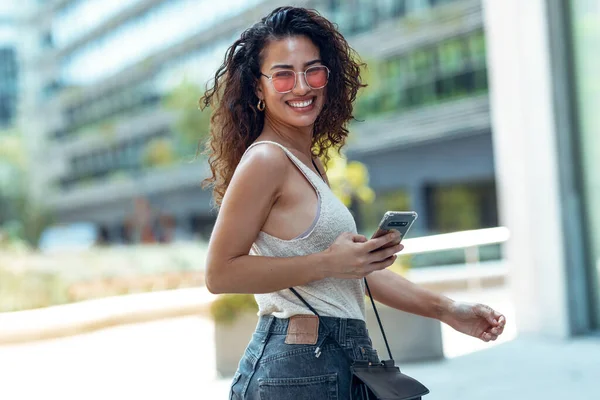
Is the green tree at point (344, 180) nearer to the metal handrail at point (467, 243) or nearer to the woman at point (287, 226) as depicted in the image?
the metal handrail at point (467, 243)

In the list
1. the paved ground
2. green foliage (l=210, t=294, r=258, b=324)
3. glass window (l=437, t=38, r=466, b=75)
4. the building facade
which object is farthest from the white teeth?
glass window (l=437, t=38, r=466, b=75)

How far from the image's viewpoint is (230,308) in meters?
6.91

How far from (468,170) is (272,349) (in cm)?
2427

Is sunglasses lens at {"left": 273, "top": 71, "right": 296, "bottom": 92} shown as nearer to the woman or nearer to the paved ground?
the woman

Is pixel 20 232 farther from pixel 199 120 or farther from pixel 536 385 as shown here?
pixel 536 385

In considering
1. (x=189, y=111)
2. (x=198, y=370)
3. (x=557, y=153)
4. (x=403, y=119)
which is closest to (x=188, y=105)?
(x=189, y=111)

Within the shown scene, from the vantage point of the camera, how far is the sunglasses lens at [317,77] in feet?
6.56

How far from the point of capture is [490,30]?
25.7 feet

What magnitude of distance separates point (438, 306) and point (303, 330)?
0.48m

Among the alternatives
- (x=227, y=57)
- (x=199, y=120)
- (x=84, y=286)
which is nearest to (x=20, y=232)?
(x=199, y=120)

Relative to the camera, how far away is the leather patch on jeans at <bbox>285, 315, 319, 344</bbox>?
73.7 inches

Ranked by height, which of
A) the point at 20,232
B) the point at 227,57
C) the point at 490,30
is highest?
the point at 490,30

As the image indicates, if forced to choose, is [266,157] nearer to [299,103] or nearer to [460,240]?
[299,103]

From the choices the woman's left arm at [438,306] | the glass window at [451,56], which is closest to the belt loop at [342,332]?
the woman's left arm at [438,306]
